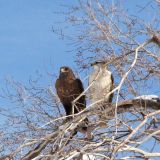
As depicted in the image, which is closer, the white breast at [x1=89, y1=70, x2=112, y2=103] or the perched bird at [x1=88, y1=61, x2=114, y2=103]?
the perched bird at [x1=88, y1=61, x2=114, y2=103]

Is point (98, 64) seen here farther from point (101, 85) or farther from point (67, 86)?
point (67, 86)

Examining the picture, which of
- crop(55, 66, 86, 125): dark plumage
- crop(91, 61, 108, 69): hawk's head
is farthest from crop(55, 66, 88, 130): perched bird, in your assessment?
crop(91, 61, 108, 69): hawk's head

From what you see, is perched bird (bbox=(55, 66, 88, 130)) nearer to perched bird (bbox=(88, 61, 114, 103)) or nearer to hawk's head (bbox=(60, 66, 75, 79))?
hawk's head (bbox=(60, 66, 75, 79))

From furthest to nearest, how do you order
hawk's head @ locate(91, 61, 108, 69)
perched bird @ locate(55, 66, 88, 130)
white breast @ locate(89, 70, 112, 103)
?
1. perched bird @ locate(55, 66, 88, 130)
2. white breast @ locate(89, 70, 112, 103)
3. hawk's head @ locate(91, 61, 108, 69)

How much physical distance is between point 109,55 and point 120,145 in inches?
143

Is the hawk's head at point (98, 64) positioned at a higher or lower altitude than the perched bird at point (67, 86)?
higher

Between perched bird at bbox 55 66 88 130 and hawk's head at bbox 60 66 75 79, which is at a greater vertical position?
hawk's head at bbox 60 66 75 79

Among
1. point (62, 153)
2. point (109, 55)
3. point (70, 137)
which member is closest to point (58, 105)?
point (109, 55)

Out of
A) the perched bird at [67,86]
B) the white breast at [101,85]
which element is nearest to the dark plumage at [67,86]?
the perched bird at [67,86]

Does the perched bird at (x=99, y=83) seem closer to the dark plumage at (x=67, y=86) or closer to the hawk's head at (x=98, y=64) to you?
the hawk's head at (x=98, y=64)

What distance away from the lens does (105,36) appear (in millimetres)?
11227

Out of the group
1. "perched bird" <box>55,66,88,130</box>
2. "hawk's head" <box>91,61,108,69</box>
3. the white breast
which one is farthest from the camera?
"perched bird" <box>55,66,88,130</box>

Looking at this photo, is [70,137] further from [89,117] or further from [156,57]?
[156,57]

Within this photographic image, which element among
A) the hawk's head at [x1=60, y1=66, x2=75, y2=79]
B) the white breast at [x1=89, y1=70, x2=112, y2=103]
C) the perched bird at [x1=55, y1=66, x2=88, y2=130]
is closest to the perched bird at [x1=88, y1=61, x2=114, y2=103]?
the white breast at [x1=89, y1=70, x2=112, y2=103]
